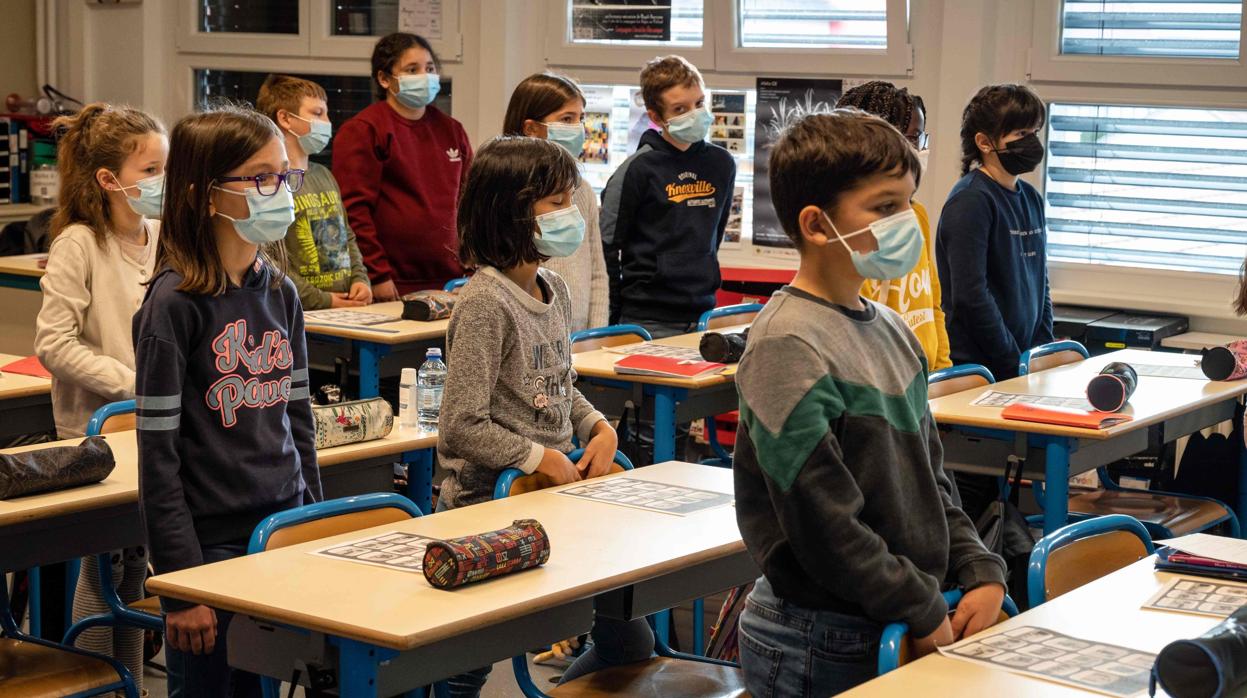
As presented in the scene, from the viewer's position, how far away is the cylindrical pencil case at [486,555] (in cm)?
215

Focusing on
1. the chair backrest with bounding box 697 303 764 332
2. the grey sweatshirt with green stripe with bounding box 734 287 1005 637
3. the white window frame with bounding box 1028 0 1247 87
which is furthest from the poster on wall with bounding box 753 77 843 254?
the grey sweatshirt with green stripe with bounding box 734 287 1005 637

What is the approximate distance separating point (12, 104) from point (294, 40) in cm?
168

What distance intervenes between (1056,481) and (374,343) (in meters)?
2.11

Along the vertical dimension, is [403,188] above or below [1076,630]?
above

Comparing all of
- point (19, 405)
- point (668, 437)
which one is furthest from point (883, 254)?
point (19, 405)

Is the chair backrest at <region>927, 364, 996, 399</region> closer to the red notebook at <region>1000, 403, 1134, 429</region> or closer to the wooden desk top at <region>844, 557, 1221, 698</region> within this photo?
the red notebook at <region>1000, 403, 1134, 429</region>

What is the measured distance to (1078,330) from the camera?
540cm

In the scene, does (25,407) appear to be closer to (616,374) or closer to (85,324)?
(85,324)

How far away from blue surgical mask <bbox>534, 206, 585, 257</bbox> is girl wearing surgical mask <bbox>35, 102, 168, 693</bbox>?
118cm

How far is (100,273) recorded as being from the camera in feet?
11.7

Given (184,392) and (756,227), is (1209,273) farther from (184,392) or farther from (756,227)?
(184,392)

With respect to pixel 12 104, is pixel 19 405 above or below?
Answer: below

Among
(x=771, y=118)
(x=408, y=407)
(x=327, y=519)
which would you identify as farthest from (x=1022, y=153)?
(x=327, y=519)

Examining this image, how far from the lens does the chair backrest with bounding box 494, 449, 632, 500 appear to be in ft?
9.14
